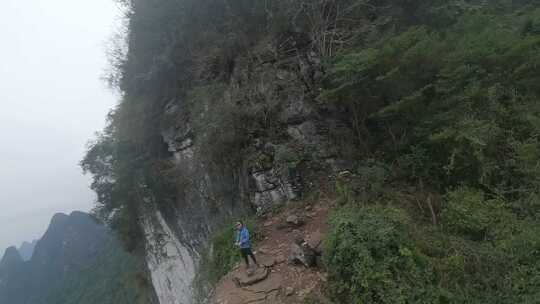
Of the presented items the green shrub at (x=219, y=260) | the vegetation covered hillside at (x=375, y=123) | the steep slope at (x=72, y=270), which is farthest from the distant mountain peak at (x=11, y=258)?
the green shrub at (x=219, y=260)

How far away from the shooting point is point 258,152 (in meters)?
8.49

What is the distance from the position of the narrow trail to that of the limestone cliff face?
1.26 meters

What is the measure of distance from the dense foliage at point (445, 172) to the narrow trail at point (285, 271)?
0.68m

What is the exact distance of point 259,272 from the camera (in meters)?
5.50

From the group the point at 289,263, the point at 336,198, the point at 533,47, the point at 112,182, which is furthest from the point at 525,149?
the point at 112,182

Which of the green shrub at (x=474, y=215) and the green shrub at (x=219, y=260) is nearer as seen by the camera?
the green shrub at (x=474, y=215)

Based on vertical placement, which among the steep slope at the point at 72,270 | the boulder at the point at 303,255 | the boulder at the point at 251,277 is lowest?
the steep slope at the point at 72,270

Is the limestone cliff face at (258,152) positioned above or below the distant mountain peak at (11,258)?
above

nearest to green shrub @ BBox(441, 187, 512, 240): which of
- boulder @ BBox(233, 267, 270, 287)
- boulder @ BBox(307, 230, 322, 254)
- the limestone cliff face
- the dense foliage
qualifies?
the dense foliage

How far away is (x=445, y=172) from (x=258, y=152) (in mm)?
5078

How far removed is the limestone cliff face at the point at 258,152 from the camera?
26.5ft

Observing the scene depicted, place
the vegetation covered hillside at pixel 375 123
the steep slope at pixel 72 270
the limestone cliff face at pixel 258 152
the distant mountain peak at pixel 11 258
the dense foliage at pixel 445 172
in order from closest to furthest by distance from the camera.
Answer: the dense foliage at pixel 445 172 < the vegetation covered hillside at pixel 375 123 < the limestone cliff face at pixel 258 152 < the steep slope at pixel 72 270 < the distant mountain peak at pixel 11 258

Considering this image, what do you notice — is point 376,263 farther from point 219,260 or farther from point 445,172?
point 219,260

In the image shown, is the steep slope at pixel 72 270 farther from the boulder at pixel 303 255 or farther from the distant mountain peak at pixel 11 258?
the boulder at pixel 303 255
